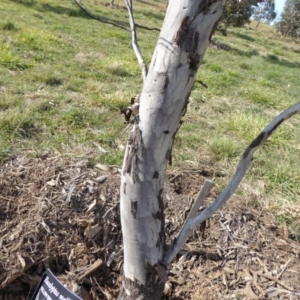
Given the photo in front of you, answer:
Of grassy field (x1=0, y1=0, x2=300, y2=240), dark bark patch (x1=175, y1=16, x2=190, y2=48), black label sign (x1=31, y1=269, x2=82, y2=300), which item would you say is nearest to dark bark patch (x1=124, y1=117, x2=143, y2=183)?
dark bark patch (x1=175, y1=16, x2=190, y2=48)

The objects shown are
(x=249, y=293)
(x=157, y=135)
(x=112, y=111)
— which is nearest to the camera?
(x=157, y=135)

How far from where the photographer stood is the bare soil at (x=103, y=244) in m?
2.32

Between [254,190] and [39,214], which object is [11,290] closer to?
[39,214]

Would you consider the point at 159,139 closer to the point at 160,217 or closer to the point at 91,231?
the point at 160,217

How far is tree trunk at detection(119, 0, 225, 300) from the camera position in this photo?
1.45 m

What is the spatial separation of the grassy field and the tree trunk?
1.36m

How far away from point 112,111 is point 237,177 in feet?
9.83

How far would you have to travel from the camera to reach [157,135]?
1.61 m

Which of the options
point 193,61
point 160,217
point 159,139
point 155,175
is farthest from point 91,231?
point 193,61

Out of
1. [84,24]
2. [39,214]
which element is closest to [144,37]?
[84,24]

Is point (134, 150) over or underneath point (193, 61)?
underneath

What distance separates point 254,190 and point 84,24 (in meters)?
8.76

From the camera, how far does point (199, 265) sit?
8.11 feet

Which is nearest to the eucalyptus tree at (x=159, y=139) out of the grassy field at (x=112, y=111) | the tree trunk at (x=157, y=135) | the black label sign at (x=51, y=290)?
the tree trunk at (x=157, y=135)
